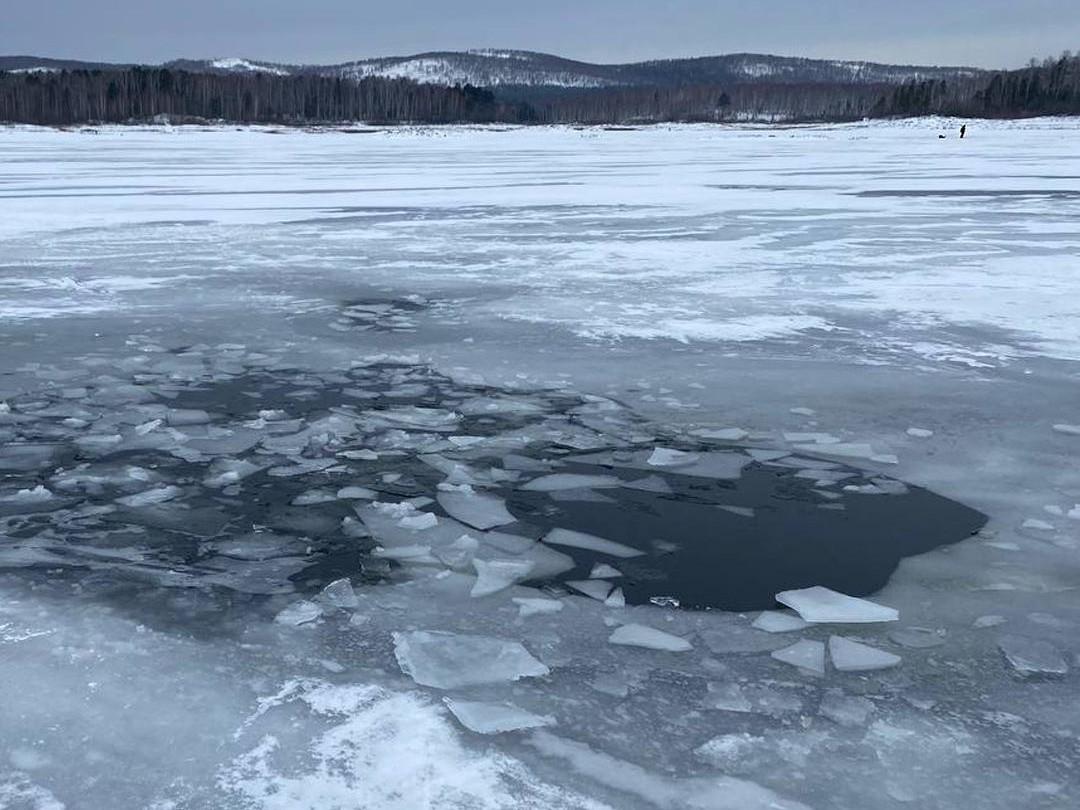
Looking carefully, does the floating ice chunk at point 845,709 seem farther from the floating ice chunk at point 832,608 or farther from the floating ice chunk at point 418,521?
the floating ice chunk at point 418,521

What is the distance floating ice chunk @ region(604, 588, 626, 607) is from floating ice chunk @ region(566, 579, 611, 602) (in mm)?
12

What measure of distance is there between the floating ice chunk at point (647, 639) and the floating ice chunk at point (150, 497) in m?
1.55

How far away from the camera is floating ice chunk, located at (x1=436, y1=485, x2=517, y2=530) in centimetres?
308

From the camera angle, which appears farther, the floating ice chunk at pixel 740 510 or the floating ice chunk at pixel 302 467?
the floating ice chunk at pixel 302 467

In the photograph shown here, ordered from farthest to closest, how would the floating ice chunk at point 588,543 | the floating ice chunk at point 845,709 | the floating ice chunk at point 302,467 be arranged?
the floating ice chunk at point 302,467, the floating ice chunk at point 588,543, the floating ice chunk at point 845,709

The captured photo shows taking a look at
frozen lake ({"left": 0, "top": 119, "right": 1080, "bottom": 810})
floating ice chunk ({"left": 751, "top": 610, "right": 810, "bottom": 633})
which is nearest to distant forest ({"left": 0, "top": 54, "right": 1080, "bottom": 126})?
frozen lake ({"left": 0, "top": 119, "right": 1080, "bottom": 810})

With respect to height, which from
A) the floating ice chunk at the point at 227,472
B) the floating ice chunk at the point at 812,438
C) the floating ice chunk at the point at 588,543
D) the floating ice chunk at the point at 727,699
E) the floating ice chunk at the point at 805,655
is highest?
the floating ice chunk at the point at 812,438

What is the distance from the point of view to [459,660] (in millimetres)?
2283

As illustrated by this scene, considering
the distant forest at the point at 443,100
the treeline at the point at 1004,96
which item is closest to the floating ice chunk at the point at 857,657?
the distant forest at the point at 443,100

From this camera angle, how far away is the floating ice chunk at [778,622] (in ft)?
7.95

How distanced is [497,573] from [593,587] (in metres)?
0.26

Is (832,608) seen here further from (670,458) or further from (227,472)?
(227,472)

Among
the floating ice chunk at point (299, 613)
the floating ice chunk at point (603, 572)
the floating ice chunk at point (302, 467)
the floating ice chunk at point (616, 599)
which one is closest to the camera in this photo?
the floating ice chunk at point (299, 613)

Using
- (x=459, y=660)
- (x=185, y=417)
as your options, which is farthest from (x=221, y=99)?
(x=459, y=660)
